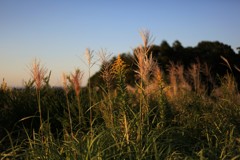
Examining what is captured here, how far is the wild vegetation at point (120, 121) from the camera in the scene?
402 cm

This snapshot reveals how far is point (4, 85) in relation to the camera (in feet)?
28.4

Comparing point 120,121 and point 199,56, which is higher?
point 199,56

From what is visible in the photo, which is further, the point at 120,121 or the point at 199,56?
the point at 199,56

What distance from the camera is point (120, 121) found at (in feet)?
16.3

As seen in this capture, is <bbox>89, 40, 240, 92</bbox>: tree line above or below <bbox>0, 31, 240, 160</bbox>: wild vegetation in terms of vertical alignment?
above

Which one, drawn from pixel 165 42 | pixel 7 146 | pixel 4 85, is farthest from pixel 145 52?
pixel 165 42

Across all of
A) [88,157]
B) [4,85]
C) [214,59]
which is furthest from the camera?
[214,59]

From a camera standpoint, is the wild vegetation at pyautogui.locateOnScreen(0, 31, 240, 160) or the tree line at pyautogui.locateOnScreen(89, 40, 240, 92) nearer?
the wild vegetation at pyautogui.locateOnScreen(0, 31, 240, 160)

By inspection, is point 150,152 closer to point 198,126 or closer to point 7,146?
point 198,126

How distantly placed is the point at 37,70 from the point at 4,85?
190 inches

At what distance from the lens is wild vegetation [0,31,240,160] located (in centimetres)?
402

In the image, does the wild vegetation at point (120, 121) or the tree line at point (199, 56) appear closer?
the wild vegetation at point (120, 121)

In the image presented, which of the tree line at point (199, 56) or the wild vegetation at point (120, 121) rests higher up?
the tree line at point (199, 56)

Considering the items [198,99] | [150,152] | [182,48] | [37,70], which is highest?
[182,48]
